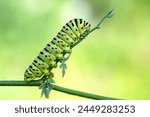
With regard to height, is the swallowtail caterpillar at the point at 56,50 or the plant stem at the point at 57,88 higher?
the swallowtail caterpillar at the point at 56,50

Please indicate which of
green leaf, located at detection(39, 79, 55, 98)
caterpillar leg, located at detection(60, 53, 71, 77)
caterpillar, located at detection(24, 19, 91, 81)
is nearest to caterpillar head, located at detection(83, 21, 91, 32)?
caterpillar, located at detection(24, 19, 91, 81)

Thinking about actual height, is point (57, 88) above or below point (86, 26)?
below

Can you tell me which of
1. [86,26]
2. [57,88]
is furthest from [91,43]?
[57,88]

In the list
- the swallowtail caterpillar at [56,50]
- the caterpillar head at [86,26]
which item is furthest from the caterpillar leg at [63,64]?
the caterpillar head at [86,26]

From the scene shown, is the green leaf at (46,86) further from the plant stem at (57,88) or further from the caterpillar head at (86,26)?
the caterpillar head at (86,26)

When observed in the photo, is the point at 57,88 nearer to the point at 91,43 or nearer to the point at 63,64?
the point at 63,64

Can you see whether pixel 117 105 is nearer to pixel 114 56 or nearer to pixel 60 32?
pixel 114 56

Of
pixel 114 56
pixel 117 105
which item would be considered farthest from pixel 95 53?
pixel 117 105
